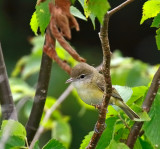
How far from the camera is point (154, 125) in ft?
5.27

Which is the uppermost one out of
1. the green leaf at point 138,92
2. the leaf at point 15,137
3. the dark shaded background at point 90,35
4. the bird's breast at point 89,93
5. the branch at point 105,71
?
the branch at point 105,71

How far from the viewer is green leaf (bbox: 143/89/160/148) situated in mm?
1573

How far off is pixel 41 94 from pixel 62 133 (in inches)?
38.1

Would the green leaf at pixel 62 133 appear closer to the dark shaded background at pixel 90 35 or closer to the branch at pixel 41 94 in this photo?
the branch at pixel 41 94

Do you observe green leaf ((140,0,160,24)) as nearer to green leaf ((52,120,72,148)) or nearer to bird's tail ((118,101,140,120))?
bird's tail ((118,101,140,120))

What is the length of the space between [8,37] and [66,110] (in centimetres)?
178

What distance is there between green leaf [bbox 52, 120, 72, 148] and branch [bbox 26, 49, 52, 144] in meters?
0.84

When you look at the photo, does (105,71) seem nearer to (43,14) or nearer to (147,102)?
(43,14)

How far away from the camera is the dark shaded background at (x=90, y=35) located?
19.6 feet

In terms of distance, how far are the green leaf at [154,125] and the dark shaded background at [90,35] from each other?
378 centimetres

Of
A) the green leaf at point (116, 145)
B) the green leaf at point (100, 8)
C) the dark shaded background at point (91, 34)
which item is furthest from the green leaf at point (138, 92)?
the dark shaded background at point (91, 34)

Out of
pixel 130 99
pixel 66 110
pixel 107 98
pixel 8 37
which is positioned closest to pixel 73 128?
pixel 66 110

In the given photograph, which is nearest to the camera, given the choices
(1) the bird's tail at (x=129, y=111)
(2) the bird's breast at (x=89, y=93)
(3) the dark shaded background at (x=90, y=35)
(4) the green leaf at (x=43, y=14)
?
(4) the green leaf at (x=43, y=14)

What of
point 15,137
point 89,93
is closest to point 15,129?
point 15,137
